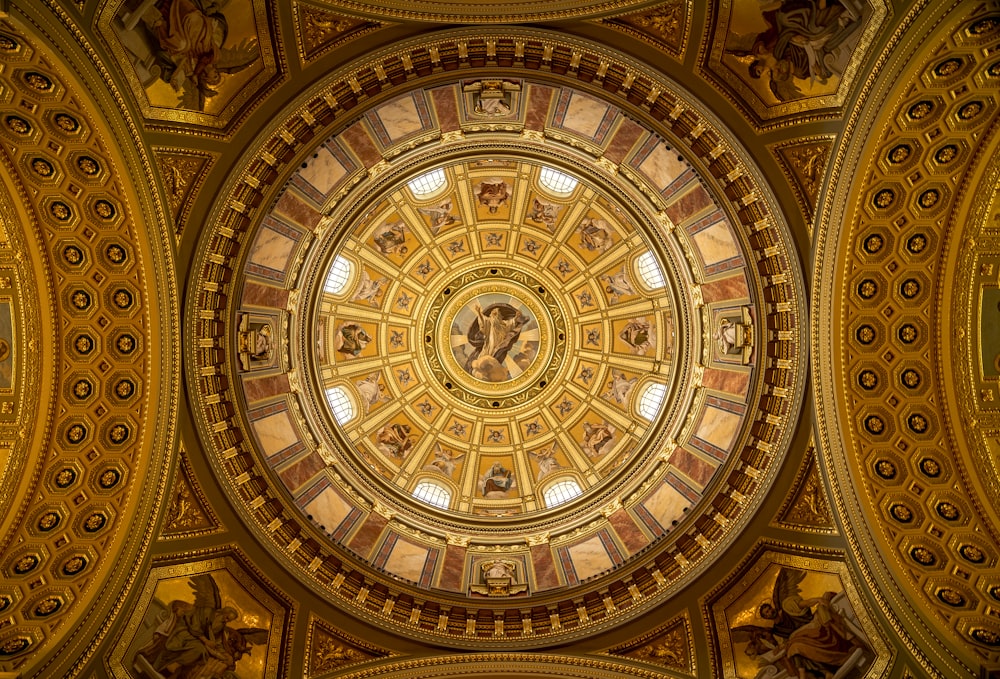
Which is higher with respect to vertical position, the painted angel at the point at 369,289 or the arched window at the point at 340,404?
the painted angel at the point at 369,289

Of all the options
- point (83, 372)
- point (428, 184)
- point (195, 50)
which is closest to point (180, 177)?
point (195, 50)

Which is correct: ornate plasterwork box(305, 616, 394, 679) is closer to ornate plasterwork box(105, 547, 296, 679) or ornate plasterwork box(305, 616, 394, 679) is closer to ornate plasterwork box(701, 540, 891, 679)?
ornate plasterwork box(105, 547, 296, 679)

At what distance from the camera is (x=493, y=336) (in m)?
30.3

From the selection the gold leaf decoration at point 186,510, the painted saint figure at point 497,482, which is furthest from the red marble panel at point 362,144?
the painted saint figure at point 497,482

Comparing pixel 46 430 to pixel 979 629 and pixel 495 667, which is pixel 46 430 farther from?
pixel 979 629

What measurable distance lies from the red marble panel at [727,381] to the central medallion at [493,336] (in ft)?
30.8

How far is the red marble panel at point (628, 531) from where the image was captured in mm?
21359

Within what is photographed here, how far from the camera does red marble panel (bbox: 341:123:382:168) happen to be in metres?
18.5

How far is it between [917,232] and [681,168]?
238 inches

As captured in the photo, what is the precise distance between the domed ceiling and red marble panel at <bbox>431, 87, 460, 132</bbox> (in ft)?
0.59

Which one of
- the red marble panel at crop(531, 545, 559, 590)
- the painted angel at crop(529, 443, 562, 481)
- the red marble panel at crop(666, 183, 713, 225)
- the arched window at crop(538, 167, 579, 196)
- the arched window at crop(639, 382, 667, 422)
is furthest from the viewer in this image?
the painted angel at crop(529, 443, 562, 481)

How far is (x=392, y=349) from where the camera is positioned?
29297mm

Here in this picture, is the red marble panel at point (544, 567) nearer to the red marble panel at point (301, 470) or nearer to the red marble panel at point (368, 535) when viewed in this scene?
the red marble panel at point (368, 535)

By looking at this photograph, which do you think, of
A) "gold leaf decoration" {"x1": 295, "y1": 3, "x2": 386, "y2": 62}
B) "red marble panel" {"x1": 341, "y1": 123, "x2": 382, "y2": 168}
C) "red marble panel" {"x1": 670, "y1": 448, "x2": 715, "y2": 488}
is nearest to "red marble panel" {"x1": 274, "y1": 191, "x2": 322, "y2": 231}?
"red marble panel" {"x1": 341, "y1": 123, "x2": 382, "y2": 168}
